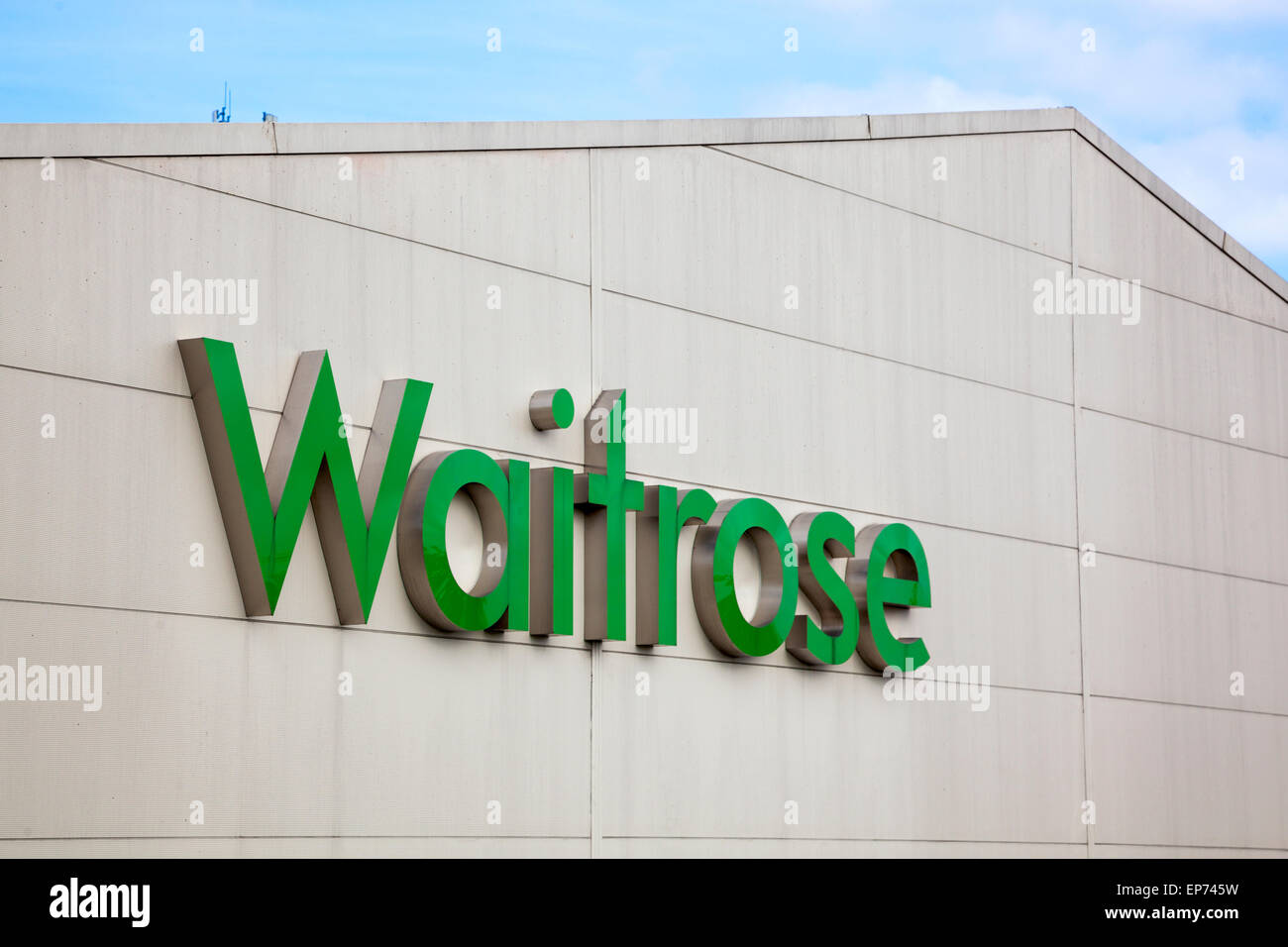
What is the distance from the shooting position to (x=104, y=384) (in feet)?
28.7

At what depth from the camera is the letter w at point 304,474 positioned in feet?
29.8

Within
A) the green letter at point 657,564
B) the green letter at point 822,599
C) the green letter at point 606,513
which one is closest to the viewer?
the green letter at point 606,513

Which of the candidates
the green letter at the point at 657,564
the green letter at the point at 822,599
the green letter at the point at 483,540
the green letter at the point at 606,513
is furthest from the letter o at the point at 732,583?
the green letter at the point at 483,540

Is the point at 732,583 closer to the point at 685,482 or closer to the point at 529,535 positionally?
the point at 685,482

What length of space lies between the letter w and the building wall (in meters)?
0.11

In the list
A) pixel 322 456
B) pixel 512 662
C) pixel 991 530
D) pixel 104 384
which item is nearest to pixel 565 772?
pixel 512 662

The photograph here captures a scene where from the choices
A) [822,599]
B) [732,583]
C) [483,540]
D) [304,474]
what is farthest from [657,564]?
[304,474]

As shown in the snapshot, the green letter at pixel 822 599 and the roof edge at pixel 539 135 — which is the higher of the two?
the roof edge at pixel 539 135

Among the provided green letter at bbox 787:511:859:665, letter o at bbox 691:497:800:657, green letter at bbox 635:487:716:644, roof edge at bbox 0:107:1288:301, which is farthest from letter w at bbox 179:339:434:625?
green letter at bbox 787:511:859:665

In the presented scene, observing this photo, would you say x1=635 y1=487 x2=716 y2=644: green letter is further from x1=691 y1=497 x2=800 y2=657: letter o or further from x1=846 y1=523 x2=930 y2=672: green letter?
x1=846 y1=523 x2=930 y2=672: green letter

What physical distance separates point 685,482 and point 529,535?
161 cm

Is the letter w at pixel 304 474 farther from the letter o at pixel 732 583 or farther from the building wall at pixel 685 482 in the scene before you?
the letter o at pixel 732 583

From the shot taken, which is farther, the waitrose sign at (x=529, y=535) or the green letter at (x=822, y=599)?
the green letter at (x=822, y=599)

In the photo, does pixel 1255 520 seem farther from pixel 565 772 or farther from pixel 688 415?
pixel 565 772
